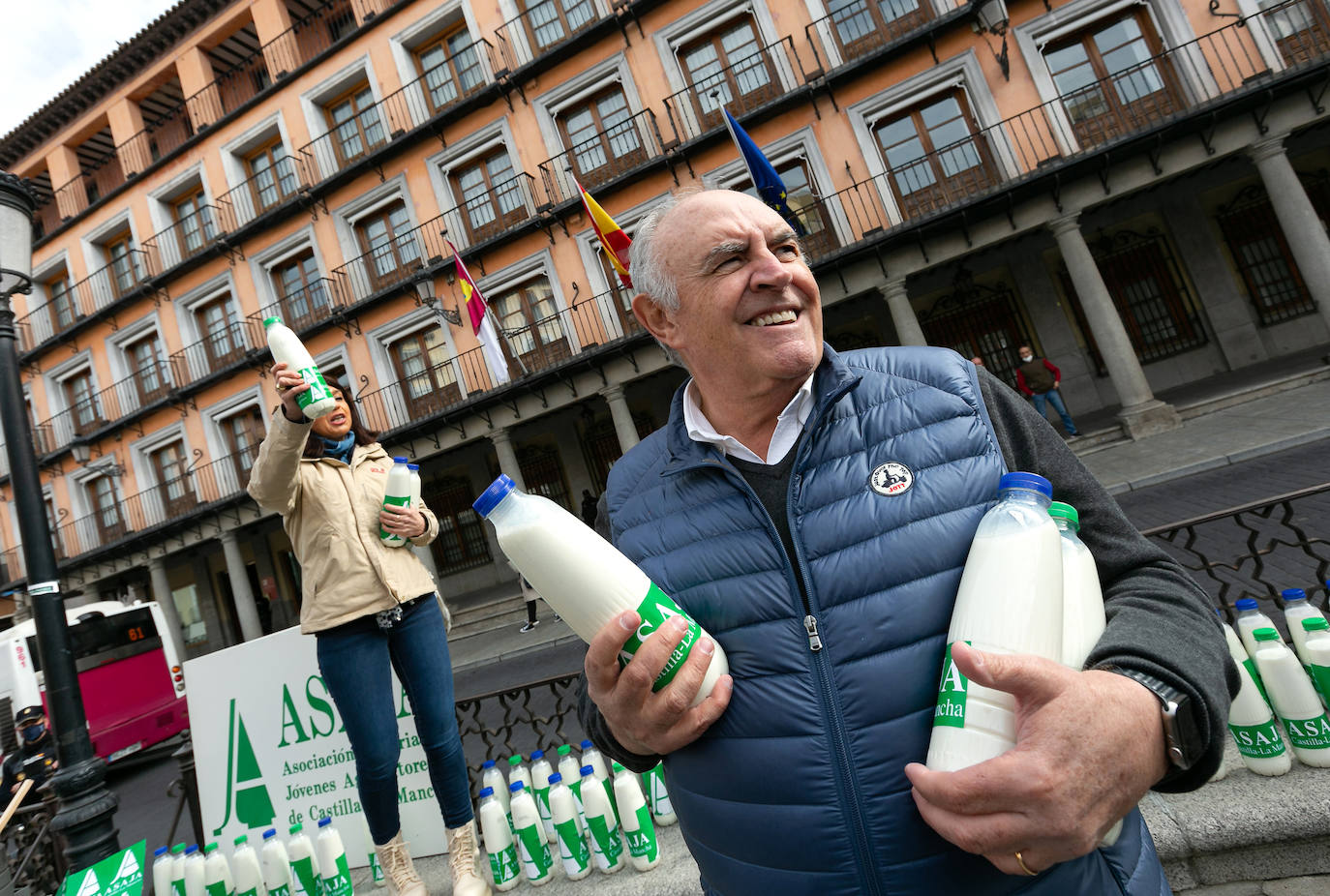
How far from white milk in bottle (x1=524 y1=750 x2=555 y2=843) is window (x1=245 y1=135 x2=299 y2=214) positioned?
62.6 ft

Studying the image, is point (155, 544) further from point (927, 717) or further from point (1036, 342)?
point (1036, 342)

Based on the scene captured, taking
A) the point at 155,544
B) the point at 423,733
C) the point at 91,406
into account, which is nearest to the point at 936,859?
the point at 423,733

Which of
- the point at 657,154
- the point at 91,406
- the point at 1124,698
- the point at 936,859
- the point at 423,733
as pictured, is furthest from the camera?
the point at 91,406

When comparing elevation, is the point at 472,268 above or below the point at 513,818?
above

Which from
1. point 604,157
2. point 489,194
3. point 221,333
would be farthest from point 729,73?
point 221,333

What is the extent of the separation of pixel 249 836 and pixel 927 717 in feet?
12.6

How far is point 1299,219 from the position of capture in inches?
396

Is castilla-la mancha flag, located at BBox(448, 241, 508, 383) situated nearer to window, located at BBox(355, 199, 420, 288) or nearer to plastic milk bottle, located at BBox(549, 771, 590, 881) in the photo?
window, located at BBox(355, 199, 420, 288)

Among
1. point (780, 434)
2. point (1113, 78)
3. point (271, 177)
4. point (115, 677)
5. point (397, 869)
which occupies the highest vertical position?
point (271, 177)

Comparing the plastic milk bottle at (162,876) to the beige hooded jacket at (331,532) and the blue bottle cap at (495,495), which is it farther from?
the blue bottle cap at (495,495)

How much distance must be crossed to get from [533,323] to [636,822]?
13628mm

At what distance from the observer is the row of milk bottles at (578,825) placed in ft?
8.16

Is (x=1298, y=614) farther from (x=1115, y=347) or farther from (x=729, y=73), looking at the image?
(x=729, y=73)

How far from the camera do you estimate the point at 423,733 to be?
2492 millimetres
